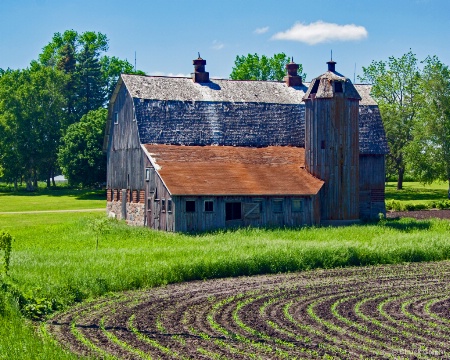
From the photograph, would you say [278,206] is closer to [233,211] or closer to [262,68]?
[233,211]

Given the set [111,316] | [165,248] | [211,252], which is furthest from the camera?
[165,248]

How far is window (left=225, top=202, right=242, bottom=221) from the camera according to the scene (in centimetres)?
4243

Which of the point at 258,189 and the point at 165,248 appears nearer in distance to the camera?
the point at 165,248

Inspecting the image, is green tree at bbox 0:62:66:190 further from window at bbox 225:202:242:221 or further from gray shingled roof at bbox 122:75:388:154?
window at bbox 225:202:242:221

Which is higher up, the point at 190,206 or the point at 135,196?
the point at 135,196

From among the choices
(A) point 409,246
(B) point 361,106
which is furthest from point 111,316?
(B) point 361,106

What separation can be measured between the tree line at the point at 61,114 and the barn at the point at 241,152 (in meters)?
24.2

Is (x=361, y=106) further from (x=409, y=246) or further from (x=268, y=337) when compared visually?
(x=268, y=337)

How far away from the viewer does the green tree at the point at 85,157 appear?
253 ft

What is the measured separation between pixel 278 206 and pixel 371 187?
30.6 feet

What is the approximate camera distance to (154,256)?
2828 cm

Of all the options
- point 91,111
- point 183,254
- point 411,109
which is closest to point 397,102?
point 411,109

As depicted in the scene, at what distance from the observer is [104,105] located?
103 metres

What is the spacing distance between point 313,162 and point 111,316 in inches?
1132
